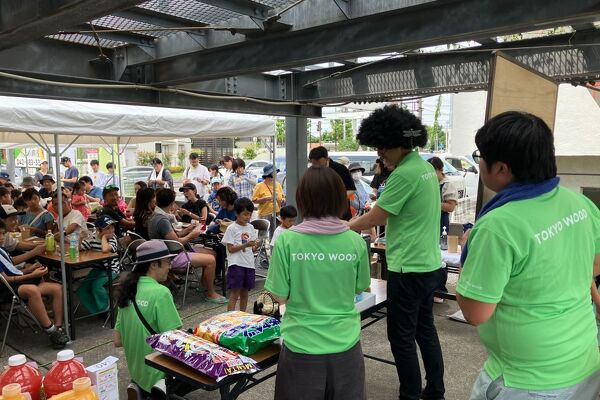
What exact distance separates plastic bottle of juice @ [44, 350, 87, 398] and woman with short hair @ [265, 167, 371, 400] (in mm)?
861

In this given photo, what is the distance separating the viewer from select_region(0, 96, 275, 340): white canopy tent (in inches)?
161

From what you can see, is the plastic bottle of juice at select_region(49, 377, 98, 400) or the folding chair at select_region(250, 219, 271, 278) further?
the folding chair at select_region(250, 219, 271, 278)

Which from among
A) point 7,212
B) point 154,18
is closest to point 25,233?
point 7,212

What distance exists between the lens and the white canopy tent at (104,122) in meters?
4.10

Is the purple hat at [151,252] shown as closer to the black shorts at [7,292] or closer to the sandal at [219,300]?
the black shorts at [7,292]

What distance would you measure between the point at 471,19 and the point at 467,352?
2938 millimetres

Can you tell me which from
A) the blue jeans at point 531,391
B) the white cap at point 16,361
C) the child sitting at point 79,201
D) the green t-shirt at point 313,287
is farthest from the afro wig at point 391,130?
the child sitting at point 79,201

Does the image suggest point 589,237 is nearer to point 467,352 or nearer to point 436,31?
point 436,31

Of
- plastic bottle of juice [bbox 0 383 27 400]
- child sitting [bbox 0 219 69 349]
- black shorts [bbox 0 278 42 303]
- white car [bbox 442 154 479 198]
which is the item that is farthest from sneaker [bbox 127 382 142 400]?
white car [bbox 442 154 479 198]

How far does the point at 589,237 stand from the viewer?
4.96 feet

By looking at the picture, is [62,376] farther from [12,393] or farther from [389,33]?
[389,33]

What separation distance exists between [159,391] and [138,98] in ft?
10.4

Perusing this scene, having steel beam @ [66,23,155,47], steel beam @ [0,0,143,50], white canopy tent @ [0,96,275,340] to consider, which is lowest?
white canopy tent @ [0,96,275,340]

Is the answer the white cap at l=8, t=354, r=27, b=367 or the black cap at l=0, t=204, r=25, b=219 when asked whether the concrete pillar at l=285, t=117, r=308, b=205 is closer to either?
the black cap at l=0, t=204, r=25, b=219
